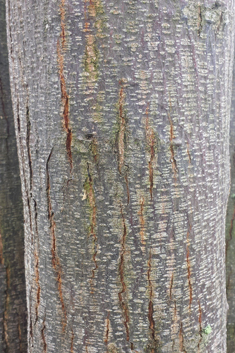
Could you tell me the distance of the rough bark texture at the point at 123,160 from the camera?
0.91 metres

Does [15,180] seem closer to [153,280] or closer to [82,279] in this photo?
[82,279]

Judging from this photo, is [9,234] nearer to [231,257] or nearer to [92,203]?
[92,203]

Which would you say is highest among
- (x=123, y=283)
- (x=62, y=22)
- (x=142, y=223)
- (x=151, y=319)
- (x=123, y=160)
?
(x=62, y=22)

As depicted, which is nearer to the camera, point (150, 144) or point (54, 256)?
point (150, 144)

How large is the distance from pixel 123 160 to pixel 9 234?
883 mm

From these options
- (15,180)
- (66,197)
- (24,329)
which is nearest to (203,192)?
(66,197)

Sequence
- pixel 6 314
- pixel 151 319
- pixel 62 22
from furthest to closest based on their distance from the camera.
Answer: pixel 6 314, pixel 151 319, pixel 62 22

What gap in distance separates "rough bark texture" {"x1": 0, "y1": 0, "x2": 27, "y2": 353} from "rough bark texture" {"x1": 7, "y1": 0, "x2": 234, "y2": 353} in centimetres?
47

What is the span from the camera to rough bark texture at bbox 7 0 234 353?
35.8 inches

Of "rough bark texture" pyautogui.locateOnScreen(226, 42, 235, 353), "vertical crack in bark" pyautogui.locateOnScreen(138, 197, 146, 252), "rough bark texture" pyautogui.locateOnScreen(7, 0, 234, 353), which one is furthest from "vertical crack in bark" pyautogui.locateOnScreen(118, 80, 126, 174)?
"rough bark texture" pyautogui.locateOnScreen(226, 42, 235, 353)

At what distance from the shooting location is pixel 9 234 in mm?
1566

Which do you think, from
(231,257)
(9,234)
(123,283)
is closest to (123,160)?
(123,283)

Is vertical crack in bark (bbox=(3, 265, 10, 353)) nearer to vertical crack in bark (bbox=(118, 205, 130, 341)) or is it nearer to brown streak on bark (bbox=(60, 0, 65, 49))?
vertical crack in bark (bbox=(118, 205, 130, 341))

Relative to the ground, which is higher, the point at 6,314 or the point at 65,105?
the point at 65,105
